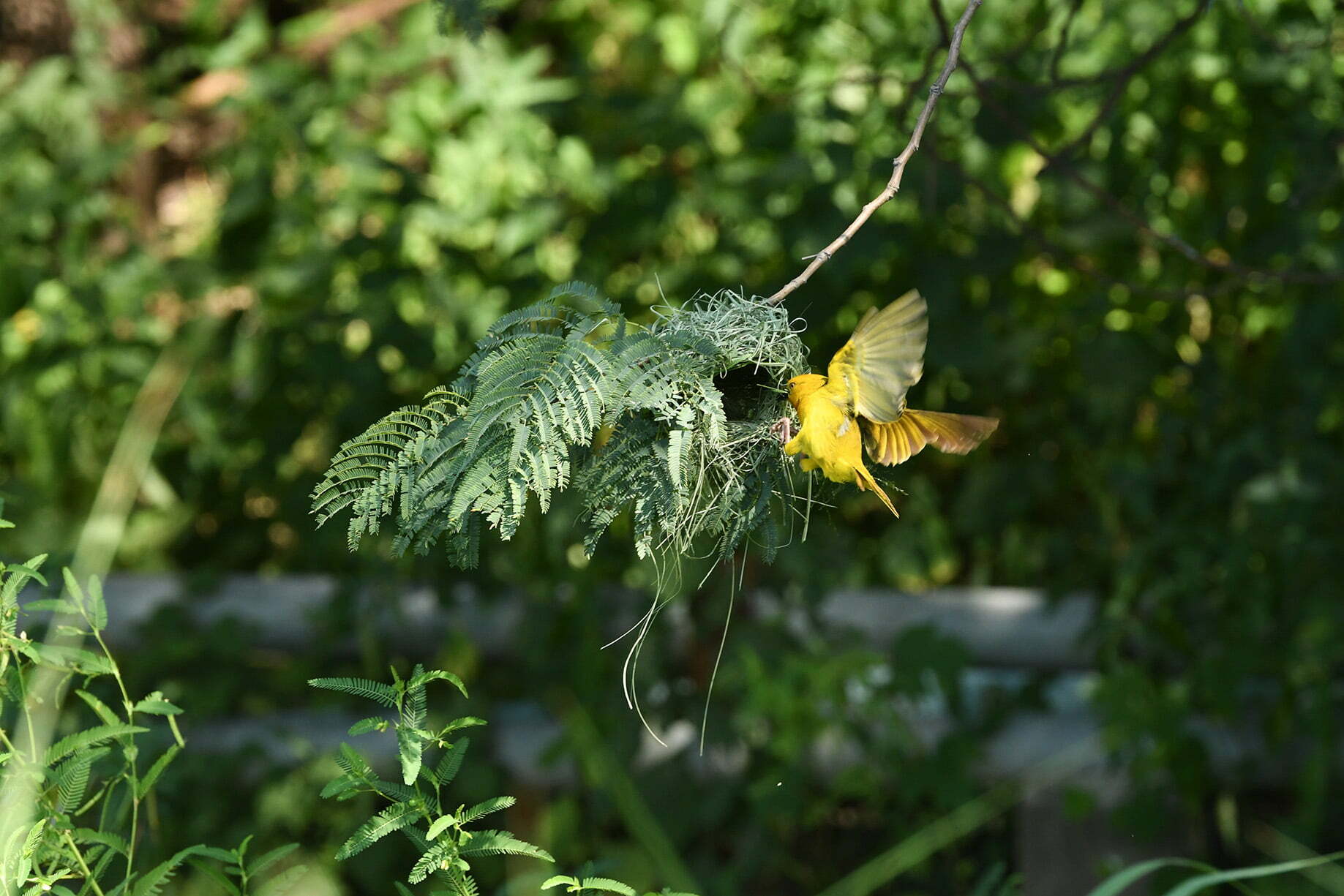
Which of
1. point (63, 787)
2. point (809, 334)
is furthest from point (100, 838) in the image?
point (809, 334)

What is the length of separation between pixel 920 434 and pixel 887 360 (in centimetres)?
9

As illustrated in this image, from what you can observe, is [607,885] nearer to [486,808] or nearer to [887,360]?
[486,808]

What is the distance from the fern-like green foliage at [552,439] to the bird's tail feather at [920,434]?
3.2 inches

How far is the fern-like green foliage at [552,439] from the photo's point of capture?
2.44 ft

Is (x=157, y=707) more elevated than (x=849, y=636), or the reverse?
(x=157, y=707)

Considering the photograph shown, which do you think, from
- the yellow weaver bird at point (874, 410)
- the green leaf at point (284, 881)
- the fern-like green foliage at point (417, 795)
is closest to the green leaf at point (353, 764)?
the fern-like green foliage at point (417, 795)

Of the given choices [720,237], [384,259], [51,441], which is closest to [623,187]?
[720,237]

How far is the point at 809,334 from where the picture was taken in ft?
5.59

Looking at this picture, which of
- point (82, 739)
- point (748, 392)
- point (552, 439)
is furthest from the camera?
point (748, 392)

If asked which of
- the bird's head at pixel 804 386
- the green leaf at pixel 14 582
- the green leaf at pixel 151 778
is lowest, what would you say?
the green leaf at pixel 151 778

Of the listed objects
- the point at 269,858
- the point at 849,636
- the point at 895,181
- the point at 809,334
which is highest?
the point at 895,181

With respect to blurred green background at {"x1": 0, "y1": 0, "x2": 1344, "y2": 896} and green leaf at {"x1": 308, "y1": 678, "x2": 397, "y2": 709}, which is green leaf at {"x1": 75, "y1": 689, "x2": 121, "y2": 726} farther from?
blurred green background at {"x1": 0, "y1": 0, "x2": 1344, "y2": 896}

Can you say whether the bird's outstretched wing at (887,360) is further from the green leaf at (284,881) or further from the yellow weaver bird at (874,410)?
the green leaf at (284,881)

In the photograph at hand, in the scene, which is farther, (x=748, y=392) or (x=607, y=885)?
(x=748, y=392)
